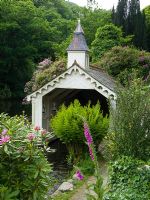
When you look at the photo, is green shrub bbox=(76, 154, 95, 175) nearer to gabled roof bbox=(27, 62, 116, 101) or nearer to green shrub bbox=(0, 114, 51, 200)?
gabled roof bbox=(27, 62, 116, 101)

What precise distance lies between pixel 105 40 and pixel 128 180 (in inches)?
1054

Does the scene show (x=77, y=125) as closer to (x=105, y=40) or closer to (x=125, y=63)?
(x=125, y=63)

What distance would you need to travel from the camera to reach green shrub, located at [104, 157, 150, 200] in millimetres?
7602

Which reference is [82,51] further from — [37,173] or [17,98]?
[17,98]

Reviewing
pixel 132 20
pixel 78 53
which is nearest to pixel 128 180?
pixel 78 53

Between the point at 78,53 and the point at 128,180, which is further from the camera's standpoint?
the point at 78,53

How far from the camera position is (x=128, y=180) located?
26.8ft

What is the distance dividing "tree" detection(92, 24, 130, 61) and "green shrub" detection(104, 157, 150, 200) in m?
25.8

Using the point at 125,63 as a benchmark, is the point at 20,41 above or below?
above

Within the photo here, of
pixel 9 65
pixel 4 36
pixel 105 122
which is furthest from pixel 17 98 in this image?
pixel 105 122

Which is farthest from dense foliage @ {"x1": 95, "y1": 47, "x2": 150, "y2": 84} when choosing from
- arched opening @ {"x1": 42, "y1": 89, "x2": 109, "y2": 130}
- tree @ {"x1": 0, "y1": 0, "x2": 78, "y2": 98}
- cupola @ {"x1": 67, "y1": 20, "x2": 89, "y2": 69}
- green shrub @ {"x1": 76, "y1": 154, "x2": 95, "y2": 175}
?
tree @ {"x1": 0, "y1": 0, "x2": 78, "y2": 98}

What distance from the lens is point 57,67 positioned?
23.3 meters

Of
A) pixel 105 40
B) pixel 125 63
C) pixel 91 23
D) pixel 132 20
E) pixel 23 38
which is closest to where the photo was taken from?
pixel 125 63

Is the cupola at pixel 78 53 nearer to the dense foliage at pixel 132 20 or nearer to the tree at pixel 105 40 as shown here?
the tree at pixel 105 40
